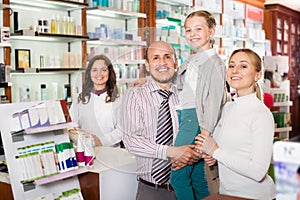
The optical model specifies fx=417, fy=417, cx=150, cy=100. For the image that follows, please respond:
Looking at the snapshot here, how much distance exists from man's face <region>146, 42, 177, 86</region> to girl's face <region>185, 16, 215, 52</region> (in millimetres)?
126

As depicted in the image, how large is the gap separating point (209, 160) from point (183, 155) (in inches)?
5.3

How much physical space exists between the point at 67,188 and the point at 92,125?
493 mm

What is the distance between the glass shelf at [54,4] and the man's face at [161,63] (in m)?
2.64

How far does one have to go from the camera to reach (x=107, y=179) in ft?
7.77

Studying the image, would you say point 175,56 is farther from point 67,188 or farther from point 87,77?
point 67,188

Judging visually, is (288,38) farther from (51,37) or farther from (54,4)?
(51,37)

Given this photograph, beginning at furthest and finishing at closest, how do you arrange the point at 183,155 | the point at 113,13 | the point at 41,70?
the point at 113,13 → the point at 41,70 → the point at 183,155

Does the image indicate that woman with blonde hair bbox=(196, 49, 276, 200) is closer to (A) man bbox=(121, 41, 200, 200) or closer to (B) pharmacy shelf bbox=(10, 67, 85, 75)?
(A) man bbox=(121, 41, 200, 200)

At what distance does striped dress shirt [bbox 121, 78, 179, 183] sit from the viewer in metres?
1.88

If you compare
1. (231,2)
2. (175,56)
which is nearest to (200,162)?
(175,56)

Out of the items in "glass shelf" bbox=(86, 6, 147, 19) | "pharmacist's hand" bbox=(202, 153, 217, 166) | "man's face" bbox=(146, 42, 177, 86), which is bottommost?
"pharmacist's hand" bbox=(202, 153, 217, 166)

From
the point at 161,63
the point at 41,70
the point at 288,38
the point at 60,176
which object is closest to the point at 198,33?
the point at 161,63

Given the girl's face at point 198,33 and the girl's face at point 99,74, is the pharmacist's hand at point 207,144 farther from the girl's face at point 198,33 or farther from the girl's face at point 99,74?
the girl's face at point 99,74

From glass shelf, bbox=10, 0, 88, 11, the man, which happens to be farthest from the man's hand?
glass shelf, bbox=10, 0, 88, 11
